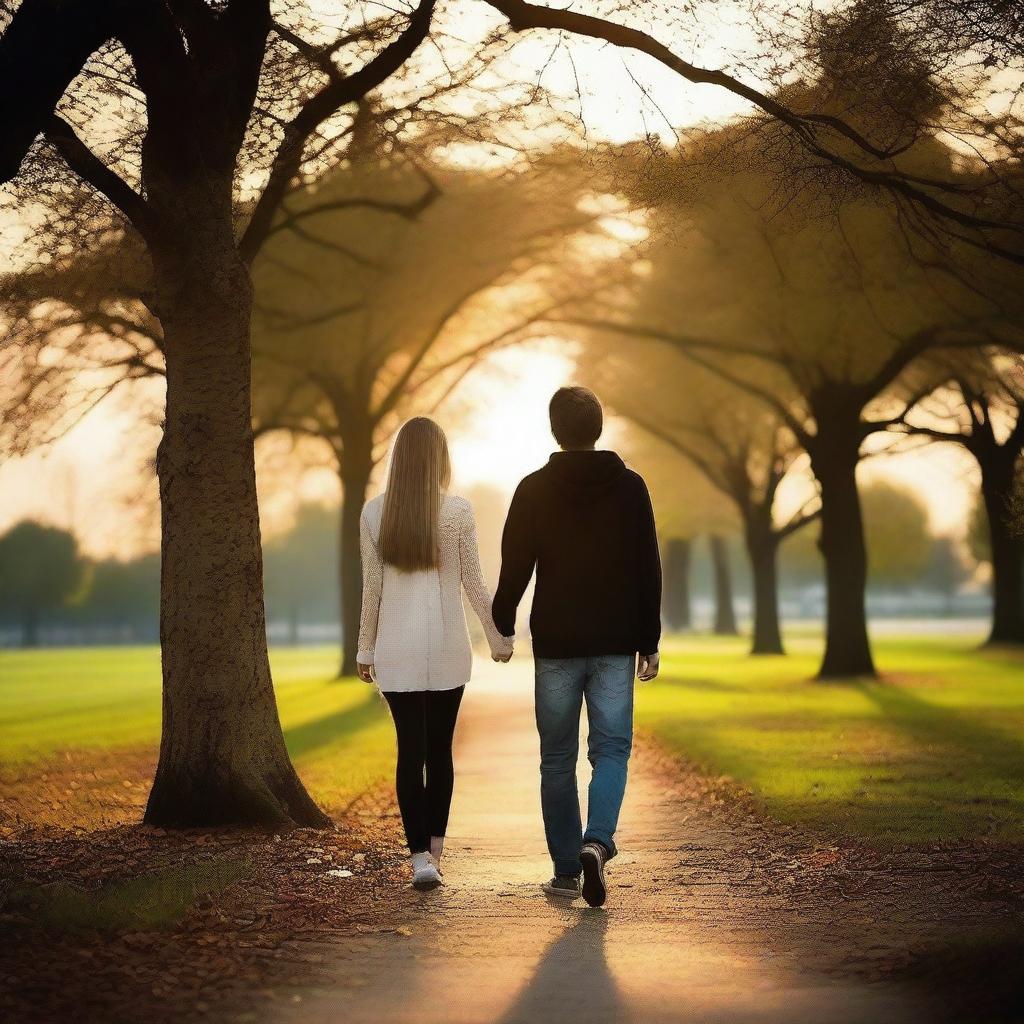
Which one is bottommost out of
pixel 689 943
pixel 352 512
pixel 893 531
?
pixel 689 943

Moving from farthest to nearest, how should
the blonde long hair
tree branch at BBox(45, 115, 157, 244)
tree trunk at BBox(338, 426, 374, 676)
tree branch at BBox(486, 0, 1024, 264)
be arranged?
tree trunk at BBox(338, 426, 374, 676) → tree branch at BBox(486, 0, 1024, 264) → tree branch at BBox(45, 115, 157, 244) → the blonde long hair

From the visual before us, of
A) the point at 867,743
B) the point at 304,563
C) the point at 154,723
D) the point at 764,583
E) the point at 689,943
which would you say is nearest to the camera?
the point at 689,943

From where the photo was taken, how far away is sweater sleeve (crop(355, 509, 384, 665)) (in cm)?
647

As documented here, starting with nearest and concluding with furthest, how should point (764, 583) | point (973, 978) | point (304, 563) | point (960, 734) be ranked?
point (973, 978) → point (960, 734) → point (764, 583) → point (304, 563)

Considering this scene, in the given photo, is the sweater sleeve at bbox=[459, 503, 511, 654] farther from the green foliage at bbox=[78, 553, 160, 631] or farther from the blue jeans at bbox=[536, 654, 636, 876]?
the green foliage at bbox=[78, 553, 160, 631]

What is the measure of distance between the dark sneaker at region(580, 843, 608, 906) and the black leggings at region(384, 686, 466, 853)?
2.78ft

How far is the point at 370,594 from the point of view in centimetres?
647

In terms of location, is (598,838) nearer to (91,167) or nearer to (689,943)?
(689,943)

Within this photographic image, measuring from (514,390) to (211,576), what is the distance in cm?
1942

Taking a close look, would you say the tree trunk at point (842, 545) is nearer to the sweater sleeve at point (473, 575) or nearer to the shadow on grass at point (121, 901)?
the sweater sleeve at point (473, 575)

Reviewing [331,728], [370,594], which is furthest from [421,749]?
[331,728]

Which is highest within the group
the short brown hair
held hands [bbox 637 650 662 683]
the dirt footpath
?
the short brown hair

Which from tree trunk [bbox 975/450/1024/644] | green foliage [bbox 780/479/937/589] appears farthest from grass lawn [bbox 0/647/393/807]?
green foliage [bbox 780/479/937/589]

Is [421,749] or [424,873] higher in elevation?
[421,749]
